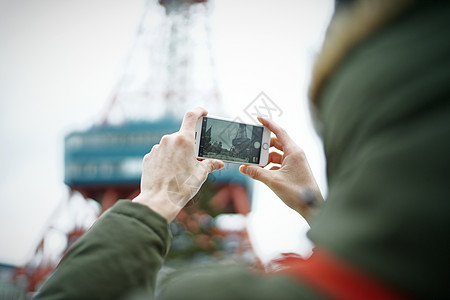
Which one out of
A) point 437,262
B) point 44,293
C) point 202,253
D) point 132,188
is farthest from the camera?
point 202,253

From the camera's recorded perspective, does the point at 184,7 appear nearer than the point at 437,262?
No

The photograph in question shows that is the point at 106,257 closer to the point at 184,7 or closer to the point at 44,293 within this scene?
the point at 44,293

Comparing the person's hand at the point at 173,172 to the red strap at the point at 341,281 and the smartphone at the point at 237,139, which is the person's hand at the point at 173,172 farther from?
the red strap at the point at 341,281

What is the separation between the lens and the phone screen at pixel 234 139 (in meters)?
1.01

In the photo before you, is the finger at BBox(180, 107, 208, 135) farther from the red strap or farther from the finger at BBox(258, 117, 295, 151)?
the red strap

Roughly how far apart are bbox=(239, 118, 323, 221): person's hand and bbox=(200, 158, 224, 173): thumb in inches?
4.0

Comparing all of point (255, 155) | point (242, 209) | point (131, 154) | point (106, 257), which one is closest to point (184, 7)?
point (131, 154)

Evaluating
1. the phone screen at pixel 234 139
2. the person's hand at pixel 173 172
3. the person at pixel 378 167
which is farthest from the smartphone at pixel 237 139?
the person at pixel 378 167

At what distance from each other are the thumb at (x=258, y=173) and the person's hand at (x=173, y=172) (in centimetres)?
16

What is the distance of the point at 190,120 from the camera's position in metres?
0.87

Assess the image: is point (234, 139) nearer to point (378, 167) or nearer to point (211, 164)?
point (211, 164)

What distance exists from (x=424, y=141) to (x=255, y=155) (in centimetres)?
78

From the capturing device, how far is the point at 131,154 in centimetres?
816

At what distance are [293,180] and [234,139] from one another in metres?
0.22
